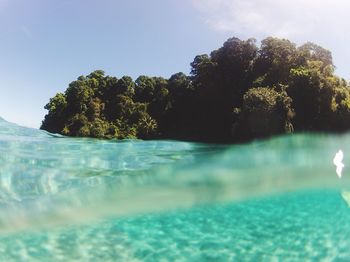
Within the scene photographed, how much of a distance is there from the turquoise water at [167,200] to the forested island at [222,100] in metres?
2.17

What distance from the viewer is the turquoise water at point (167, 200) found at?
1137 cm

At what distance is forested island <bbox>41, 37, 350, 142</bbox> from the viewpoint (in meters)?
24.5

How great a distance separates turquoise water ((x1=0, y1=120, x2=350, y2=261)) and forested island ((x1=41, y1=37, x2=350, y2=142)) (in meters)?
2.17

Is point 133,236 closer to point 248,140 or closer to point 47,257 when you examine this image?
point 47,257

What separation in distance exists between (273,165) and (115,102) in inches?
786

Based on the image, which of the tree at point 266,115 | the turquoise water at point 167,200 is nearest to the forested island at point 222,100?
the tree at point 266,115

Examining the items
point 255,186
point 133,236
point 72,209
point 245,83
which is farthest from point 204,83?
point 133,236

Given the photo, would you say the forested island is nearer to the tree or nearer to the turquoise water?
the tree

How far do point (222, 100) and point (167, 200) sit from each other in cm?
1417

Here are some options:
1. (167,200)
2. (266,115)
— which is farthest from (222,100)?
(167,200)

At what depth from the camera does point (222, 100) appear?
31.0 m

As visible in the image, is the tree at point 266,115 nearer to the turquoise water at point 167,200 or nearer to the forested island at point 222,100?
the forested island at point 222,100

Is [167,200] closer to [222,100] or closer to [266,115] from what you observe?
[266,115]

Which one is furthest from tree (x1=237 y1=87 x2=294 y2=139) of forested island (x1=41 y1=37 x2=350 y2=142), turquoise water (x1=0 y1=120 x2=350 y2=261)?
turquoise water (x1=0 y1=120 x2=350 y2=261)
